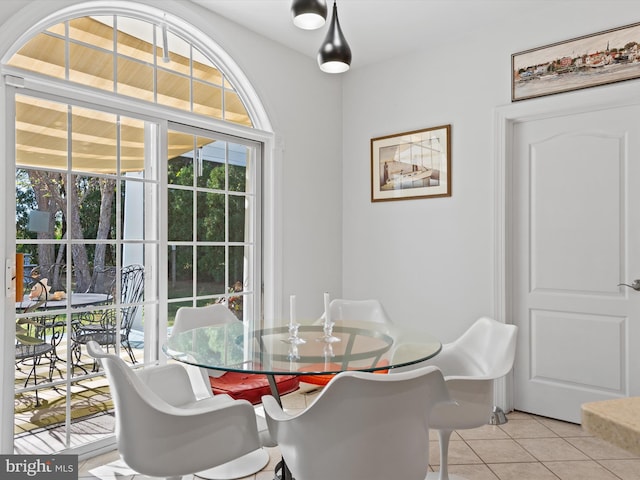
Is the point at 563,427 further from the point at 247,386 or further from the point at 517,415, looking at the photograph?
the point at 247,386

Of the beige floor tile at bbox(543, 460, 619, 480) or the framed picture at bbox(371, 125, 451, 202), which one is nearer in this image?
the beige floor tile at bbox(543, 460, 619, 480)

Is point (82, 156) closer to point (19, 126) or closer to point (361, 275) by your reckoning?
point (19, 126)

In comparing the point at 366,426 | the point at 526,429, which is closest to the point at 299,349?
the point at 366,426

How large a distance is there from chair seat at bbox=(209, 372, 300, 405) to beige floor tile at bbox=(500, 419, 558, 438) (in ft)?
4.74

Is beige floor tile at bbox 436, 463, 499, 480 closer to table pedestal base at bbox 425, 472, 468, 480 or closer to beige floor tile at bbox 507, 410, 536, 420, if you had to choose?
table pedestal base at bbox 425, 472, 468, 480

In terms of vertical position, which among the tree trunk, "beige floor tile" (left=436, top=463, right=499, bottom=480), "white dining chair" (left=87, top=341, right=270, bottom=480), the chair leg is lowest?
"beige floor tile" (left=436, top=463, right=499, bottom=480)

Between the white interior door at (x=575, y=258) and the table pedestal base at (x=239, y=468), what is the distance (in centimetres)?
197

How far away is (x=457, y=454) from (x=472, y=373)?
1.84 ft

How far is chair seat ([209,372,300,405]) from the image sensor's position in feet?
8.84

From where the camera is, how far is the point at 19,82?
2.38 metres

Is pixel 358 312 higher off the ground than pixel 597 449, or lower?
higher

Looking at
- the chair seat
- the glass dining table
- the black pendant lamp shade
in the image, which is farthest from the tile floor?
the black pendant lamp shade

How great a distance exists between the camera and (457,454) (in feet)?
9.09

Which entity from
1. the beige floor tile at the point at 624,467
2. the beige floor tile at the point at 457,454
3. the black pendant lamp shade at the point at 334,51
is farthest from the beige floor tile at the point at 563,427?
the black pendant lamp shade at the point at 334,51
